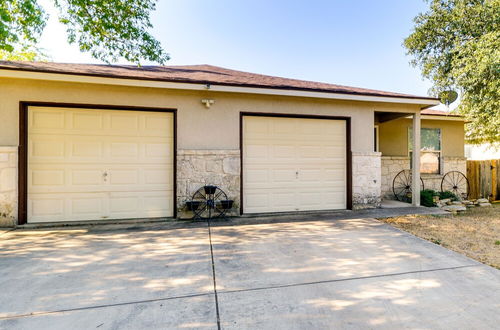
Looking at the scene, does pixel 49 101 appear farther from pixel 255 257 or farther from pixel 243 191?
pixel 255 257

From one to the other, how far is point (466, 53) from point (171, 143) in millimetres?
9993

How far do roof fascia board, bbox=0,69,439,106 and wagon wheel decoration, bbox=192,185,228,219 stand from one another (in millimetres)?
2295

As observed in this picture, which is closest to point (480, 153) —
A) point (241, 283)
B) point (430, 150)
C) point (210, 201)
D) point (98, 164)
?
point (430, 150)

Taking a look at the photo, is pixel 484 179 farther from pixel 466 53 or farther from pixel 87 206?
pixel 87 206

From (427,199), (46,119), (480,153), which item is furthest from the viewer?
(480,153)

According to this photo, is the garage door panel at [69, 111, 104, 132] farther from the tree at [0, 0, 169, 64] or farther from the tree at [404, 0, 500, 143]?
the tree at [404, 0, 500, 143]

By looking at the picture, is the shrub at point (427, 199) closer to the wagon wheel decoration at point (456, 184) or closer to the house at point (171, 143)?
the house at point (171, 143)

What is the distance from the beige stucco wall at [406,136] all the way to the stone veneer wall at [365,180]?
249cm

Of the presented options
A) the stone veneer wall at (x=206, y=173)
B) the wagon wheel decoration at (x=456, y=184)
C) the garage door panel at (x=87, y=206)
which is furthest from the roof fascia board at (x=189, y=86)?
the wagon wheel decoration at (x=456, y=184)

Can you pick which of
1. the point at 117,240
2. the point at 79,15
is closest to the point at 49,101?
Result: the point at 117,240

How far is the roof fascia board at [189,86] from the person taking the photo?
181 inches

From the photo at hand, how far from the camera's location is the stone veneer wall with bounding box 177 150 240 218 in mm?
5422

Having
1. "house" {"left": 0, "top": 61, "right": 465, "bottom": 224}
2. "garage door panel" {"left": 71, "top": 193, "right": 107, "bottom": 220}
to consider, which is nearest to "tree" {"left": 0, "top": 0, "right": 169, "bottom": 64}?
"house" {"left": 0, "top": 61, "right": 465, "bottom": 224}

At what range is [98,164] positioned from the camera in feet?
17.1
